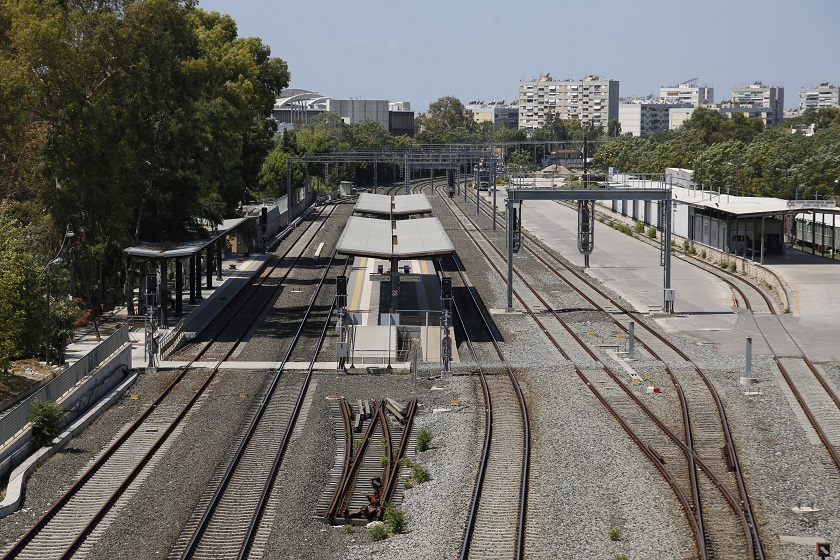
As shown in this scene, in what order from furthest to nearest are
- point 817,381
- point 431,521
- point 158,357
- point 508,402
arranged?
point 158,357
point 817,381
point 508,402
point 431,521

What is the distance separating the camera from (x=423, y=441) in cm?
2083

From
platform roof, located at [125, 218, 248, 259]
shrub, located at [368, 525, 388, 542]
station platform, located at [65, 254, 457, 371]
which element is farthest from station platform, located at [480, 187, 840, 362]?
shrub, located at [368, 525, 388, 542]

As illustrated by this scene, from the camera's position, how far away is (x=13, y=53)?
33.8 m

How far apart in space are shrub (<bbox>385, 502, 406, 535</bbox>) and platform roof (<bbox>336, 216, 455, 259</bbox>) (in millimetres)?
16167

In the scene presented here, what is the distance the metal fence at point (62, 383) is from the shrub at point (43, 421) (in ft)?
0.57

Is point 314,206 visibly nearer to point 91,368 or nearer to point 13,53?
point 13,53

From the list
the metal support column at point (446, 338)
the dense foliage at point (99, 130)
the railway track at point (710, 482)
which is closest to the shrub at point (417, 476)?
the railway track at point (710, 482)

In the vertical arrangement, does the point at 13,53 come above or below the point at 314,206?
above

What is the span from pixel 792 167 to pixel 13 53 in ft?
178

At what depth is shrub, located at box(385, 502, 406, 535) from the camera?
16.4 meters

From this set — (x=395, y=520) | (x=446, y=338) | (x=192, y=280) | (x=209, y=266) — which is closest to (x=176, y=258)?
(x=192, y=280)

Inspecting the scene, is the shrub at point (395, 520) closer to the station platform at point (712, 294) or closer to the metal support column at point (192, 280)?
the station platform at point (712, 294)

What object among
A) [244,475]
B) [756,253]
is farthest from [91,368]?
[756,253]

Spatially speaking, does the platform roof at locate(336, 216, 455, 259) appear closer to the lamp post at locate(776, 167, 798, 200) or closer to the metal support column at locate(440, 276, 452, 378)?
the metal support column at locate(440, 276, 452, 378)
